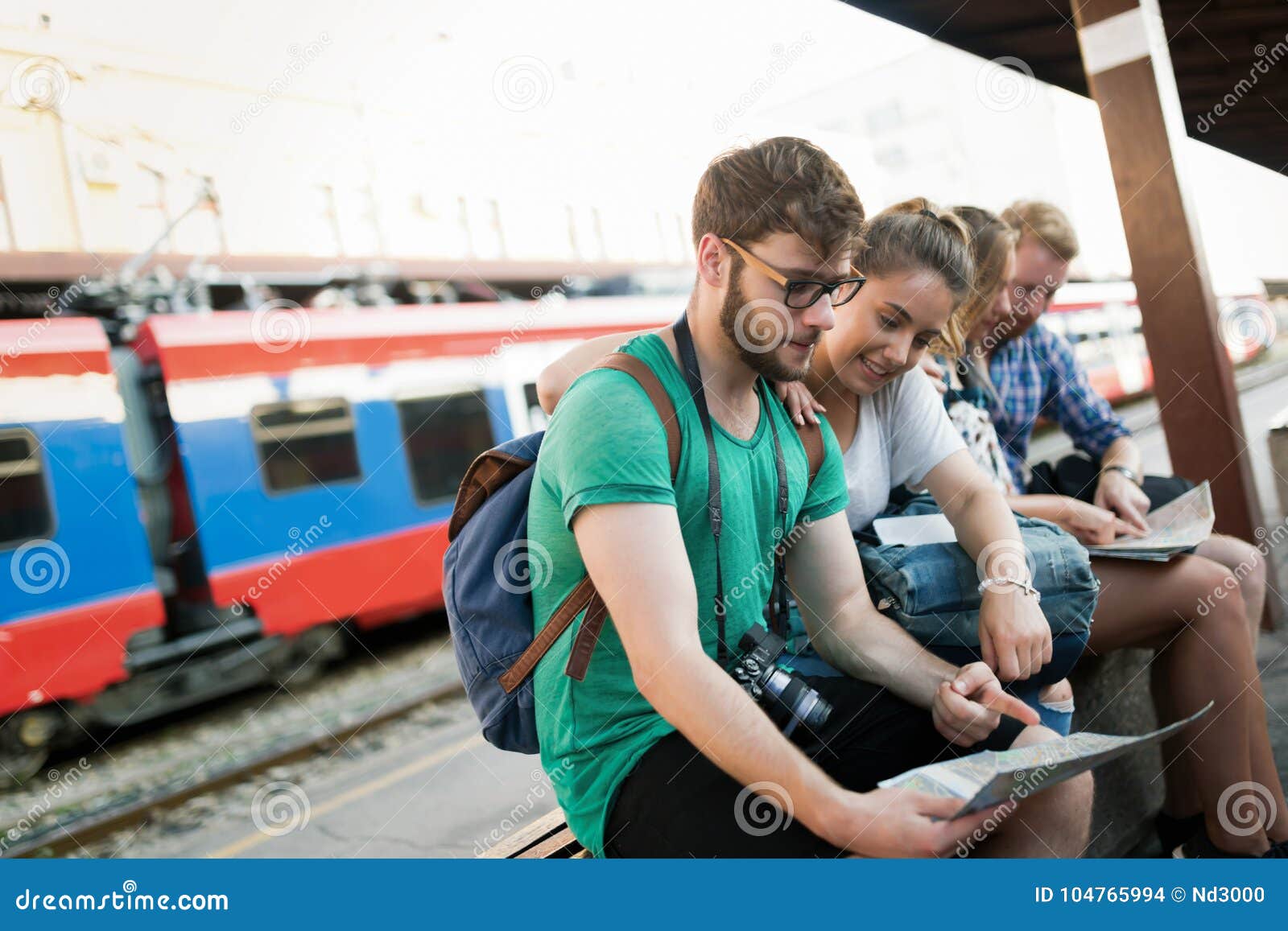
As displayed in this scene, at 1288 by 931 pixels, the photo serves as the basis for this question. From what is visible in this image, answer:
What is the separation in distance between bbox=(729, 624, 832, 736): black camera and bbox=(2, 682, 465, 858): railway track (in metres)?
5.12

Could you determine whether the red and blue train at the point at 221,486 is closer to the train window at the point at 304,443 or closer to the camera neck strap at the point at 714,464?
the train window at the point at 304,443

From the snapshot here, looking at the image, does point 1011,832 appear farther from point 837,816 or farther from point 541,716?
point 541,716

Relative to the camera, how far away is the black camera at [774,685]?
1759 mm

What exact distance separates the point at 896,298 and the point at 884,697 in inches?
35.2

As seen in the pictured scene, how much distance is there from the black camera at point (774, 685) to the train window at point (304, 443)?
7.30 meters

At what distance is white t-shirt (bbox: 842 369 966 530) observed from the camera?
2395 millimetres

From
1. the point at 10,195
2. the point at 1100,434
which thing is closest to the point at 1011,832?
the point at 1100,434

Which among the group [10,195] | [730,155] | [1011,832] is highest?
[10,195]

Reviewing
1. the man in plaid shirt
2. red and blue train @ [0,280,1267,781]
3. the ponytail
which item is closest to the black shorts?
the ponytail

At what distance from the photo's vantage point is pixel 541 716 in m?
1.78

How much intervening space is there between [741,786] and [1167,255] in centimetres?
356

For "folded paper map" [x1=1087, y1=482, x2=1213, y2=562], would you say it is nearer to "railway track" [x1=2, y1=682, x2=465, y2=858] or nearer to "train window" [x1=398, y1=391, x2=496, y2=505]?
"railway track" [x1=2, y1=682, x2=465, y2=858]

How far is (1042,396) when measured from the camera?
3.36 meters

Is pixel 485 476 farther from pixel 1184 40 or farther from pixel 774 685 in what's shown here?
pixel 1184 40
